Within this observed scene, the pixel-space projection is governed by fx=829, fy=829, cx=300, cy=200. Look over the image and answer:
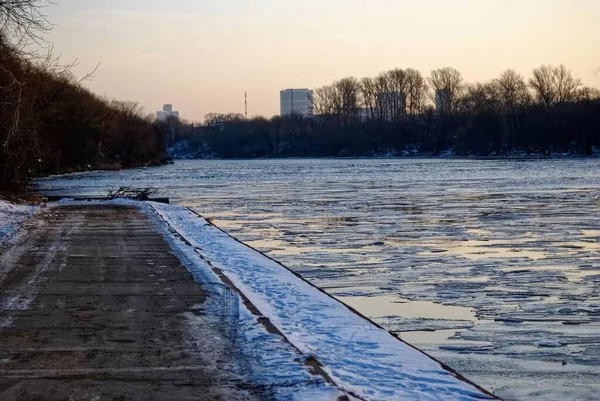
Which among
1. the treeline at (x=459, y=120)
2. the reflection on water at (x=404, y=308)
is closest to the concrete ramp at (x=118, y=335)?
the reflection on water at (x=404, y=308)

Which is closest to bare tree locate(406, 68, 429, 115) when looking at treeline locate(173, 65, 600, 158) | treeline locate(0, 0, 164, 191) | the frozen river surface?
treeline locate(173, 65, 600, 158)

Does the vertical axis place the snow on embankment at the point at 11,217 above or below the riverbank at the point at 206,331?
above

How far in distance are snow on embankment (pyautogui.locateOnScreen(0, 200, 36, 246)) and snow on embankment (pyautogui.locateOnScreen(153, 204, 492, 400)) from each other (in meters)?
6.83

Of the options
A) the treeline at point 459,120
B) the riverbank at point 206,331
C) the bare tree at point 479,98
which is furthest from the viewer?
the bare tree at point 479,98

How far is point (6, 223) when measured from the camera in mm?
22953

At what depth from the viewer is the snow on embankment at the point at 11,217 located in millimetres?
19859

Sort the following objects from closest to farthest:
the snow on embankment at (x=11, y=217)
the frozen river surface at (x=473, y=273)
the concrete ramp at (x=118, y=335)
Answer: the concrete ramp at (x=118, y=335), the frozen river surface at (x=473, y=273), the snow on embankment at (x=11, y=217)

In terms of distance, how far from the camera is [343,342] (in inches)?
354

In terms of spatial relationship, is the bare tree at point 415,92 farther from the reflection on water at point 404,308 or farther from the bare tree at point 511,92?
the reflection on water at point 404,308

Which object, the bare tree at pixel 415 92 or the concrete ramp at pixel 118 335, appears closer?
the concrete ramp at pixel 118 335

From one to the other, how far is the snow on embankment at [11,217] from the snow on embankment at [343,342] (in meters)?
6.83

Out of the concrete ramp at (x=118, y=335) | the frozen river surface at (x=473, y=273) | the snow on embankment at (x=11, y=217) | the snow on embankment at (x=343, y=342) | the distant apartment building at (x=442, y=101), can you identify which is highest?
the distant apartment building at (x=442, y=101)

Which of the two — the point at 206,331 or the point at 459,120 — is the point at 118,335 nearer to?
the point at 206,331

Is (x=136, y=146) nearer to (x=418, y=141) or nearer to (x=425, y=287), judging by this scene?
(x=418, y=141)
